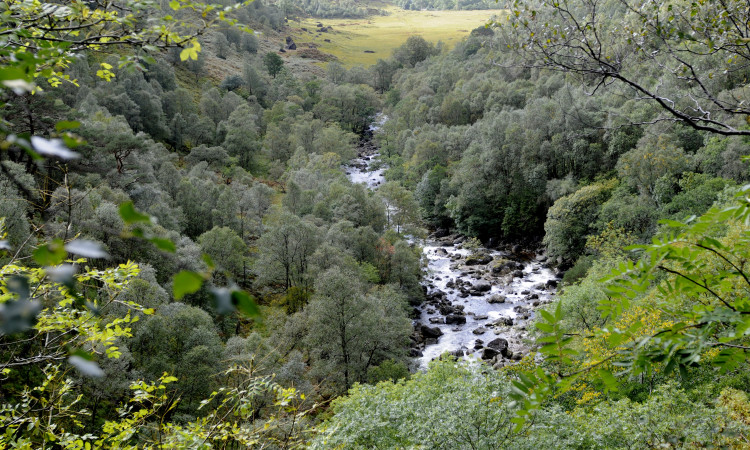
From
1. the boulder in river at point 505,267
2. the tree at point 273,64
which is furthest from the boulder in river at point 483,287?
the tree at point 273,64

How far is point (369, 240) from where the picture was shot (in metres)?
37.4

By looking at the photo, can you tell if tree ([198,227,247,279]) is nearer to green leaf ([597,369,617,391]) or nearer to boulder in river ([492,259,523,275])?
boulder in river ([492,259,523,275])

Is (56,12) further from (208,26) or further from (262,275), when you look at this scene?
(262,275)

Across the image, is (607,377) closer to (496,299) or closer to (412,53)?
(496,299)

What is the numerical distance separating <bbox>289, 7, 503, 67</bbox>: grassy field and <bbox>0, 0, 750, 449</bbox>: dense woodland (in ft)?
251

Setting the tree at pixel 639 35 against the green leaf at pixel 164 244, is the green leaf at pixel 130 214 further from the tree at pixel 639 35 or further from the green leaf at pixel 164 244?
the tree at pixel 639 35

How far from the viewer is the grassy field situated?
152 metres

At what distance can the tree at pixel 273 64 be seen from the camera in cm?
10450

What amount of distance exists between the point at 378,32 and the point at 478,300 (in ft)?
553

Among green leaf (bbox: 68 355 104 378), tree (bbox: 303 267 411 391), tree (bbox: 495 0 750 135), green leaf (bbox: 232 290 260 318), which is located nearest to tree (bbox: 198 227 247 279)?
tree (bbox: 303 267 411 391)

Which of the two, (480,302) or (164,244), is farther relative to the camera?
(480,302)

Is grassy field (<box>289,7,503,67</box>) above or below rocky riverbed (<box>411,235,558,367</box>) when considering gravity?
above

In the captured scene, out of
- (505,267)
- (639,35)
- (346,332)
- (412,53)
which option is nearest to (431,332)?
(346,332)

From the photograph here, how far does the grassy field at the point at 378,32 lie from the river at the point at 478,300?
359 ft
